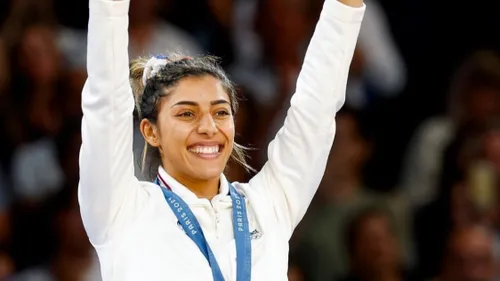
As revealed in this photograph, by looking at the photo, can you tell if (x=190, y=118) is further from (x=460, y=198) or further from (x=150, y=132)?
(x=460, y=198)

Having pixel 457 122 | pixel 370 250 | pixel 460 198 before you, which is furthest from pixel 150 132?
pixel 457 122

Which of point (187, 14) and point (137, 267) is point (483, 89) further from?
point (137, 267)

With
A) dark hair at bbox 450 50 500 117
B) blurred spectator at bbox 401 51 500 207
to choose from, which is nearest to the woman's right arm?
blurred spectator at bbox 401 51 500 207

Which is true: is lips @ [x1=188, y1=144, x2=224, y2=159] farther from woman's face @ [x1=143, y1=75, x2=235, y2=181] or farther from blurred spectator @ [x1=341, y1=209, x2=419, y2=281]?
blurred spectator @ [x1=341, y1=209, x2=419, y2=281]

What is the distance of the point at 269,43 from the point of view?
786 cm

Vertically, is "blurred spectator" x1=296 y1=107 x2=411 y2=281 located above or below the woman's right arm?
below

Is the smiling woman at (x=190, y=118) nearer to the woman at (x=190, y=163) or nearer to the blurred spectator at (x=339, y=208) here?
the woman at (x=190, y=163)

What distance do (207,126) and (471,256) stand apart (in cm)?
309

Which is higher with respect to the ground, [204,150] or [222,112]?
[222,112]

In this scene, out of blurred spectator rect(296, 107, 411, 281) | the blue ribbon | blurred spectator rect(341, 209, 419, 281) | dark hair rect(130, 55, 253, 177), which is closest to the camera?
the blue ribbon

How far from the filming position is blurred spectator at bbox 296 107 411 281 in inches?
281

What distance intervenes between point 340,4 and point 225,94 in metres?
0.46

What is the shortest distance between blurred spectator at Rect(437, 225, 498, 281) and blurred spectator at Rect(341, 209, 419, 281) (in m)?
0.31

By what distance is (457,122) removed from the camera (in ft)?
25.5
